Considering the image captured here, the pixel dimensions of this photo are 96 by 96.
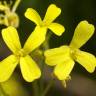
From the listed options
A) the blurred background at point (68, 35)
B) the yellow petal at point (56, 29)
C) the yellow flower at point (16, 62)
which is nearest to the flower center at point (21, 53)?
the yellow flower at point (16, 62)

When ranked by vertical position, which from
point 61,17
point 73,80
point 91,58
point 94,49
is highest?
point 91,58

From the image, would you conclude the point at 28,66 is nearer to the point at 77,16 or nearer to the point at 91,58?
the point at 91,58

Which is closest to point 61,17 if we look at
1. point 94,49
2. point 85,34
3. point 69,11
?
point 69,11

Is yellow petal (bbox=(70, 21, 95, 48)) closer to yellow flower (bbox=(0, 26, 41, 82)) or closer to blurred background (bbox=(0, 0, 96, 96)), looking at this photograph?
yellow flower (bbox=(0, 26, 41, 82))

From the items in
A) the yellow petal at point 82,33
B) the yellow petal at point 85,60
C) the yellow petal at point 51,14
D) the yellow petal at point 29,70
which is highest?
the yellow petal at point 51,14

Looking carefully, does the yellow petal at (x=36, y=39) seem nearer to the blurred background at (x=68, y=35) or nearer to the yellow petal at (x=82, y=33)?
the yellow petal at (x=82, y=33)

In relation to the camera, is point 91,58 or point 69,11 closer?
point 91,58

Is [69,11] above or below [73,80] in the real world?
above
